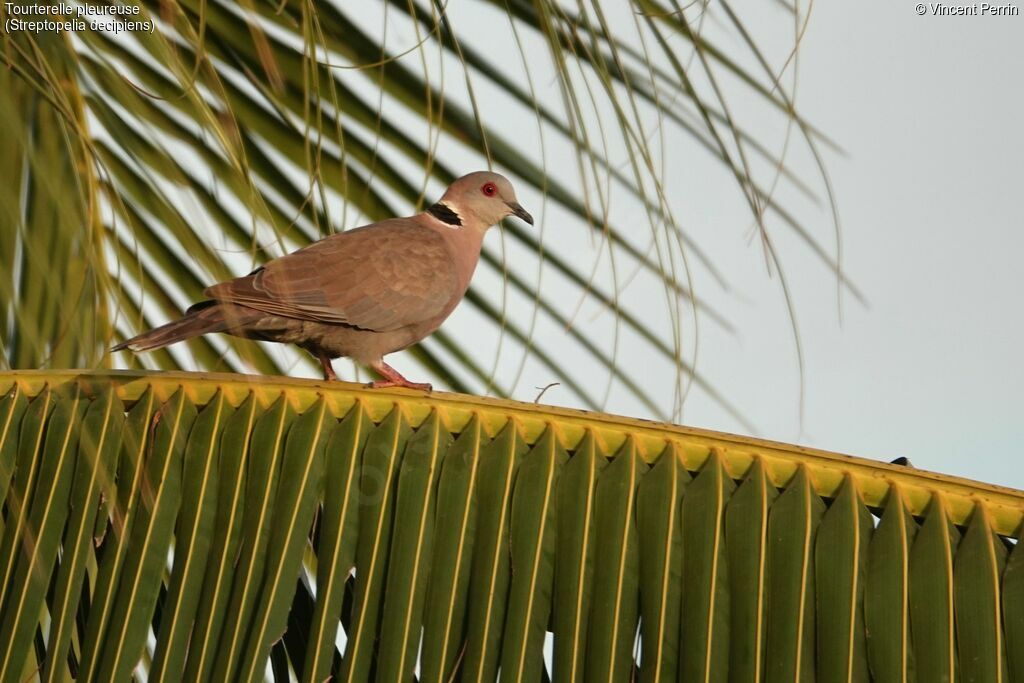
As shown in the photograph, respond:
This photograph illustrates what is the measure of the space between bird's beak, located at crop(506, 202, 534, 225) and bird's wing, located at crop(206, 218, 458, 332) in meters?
0.50

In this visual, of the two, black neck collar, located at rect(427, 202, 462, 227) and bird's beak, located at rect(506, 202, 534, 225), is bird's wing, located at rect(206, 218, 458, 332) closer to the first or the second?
black neck collar, located at rect(427, 202, 462, 227)

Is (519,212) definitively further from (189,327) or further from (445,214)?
(189,327)

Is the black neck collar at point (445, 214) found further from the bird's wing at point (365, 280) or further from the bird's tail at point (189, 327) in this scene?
the bird's tail at point (189, 327)

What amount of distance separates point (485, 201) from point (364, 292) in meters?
0.93

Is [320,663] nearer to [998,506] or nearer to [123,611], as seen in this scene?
[123,611]

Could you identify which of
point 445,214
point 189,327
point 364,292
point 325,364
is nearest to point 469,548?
point 189,327

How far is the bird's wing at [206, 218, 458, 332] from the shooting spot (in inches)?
136

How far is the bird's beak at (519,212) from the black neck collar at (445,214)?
→ 8.2 inches

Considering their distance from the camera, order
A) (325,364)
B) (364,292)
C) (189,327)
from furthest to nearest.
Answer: (325,364) < (364,292) < (189,327)

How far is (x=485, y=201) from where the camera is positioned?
458 cm

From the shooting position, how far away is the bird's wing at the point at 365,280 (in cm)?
346

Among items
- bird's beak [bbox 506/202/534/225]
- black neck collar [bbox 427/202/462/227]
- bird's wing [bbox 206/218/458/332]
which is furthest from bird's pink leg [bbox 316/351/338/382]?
bird's beak [bbox 506/202/534/225]

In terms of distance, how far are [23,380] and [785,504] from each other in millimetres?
1360

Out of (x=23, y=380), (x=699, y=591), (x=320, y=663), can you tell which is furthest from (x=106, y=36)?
(x=699, y=591)
